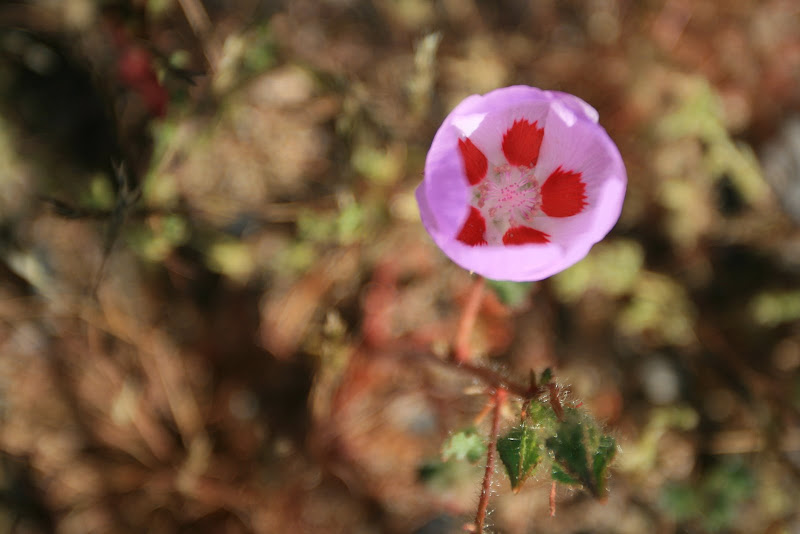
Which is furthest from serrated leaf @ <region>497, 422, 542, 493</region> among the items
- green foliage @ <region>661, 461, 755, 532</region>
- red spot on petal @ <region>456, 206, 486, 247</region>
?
green foliage @ <region>661, 461, 755, 532</region>

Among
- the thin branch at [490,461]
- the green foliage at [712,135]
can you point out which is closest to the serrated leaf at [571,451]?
the thin branch at [490,461]

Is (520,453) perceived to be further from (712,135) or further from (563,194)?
(712,135)

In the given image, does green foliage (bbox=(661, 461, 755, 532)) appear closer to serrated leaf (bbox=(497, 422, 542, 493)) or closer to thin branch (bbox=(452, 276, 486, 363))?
thin branch (bbox=(452, 276, 486, 363))

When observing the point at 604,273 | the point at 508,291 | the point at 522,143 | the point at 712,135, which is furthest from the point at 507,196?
the point at 712,135

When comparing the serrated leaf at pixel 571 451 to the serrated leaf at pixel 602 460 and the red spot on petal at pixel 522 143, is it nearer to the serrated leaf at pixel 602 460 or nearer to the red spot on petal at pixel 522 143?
the serrated leaf at pixel 602 460

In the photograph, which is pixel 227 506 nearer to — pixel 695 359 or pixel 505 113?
pixel 505 113

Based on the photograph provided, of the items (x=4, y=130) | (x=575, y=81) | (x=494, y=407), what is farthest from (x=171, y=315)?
(x=575, y=81)
